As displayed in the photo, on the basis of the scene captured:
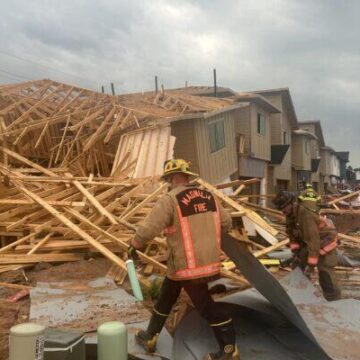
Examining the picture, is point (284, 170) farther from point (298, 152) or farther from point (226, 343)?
point (226, 343)

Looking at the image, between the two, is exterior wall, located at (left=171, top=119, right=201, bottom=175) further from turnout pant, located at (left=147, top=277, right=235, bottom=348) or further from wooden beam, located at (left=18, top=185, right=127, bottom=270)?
turnout pant, located at (left=147, top=277, right=235, bottom=348)

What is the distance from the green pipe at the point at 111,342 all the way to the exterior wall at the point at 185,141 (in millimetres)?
11985

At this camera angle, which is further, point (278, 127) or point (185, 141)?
point (278, 127)

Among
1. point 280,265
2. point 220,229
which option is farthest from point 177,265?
point 280,265

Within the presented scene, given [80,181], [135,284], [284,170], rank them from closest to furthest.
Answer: [135,284], [80,181], [284,170]

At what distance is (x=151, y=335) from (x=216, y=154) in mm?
13580

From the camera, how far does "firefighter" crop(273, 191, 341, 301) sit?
5.90m

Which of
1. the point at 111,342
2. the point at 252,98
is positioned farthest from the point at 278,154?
the point at 111,342

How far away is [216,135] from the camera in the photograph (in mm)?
17531

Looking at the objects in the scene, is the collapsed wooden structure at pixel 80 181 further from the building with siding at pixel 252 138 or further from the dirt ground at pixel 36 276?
the building with siding at pixel 252 138

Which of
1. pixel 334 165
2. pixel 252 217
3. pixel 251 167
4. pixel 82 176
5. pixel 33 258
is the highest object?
pixel 334 165

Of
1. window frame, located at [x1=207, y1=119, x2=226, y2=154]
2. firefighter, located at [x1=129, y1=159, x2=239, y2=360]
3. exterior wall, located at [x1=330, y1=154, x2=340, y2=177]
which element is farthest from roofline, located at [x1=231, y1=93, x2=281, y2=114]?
exterior wall, located at [x1=330, y1=154, x2=340, y2=177]

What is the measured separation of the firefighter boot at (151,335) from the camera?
4180mm

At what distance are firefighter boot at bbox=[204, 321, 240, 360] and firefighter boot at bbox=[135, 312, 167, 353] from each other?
22.3 inches
